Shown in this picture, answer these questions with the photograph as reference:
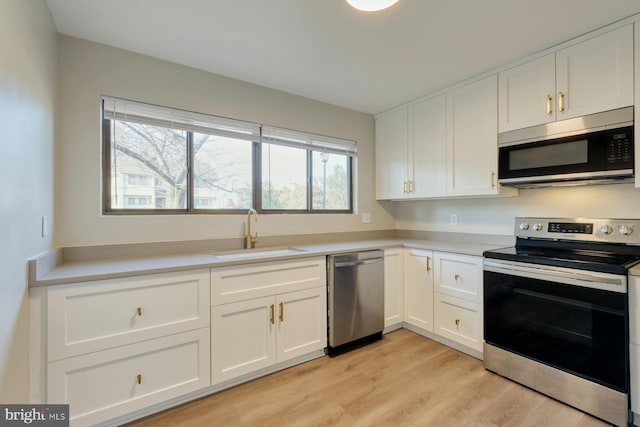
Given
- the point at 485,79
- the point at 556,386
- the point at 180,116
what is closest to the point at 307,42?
the point at 180,116

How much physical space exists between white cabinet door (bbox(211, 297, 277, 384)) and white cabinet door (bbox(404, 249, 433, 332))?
4.53 feet

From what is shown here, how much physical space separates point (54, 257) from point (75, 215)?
12.7 inches

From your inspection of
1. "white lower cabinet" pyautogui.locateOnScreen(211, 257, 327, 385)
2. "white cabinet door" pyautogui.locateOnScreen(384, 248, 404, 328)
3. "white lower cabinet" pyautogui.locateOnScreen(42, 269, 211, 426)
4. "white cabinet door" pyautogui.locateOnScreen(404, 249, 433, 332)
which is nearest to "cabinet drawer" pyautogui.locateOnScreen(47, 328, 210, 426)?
"white lower cabinet" pyautogui.locateOnScreen(42, 269, 211, 426)

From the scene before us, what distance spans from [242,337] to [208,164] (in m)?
A: 1.42

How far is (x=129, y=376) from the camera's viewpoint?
1.62 m

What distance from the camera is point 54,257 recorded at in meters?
1.72

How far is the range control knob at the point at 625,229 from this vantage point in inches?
74.6

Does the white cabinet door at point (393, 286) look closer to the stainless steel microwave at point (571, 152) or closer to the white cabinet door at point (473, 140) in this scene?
the white cabinet door at point (473, 140)

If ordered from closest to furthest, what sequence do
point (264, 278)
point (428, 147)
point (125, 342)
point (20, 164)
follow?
point (20, 164), point (125, 342), point (264, 278), point (428, 147)

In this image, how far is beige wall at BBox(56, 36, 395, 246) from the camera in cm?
191

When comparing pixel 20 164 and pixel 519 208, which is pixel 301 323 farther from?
pixel 519 208

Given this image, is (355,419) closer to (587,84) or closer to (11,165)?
(11,165)

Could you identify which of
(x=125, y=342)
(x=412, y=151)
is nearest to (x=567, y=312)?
(x=412, y=151)
